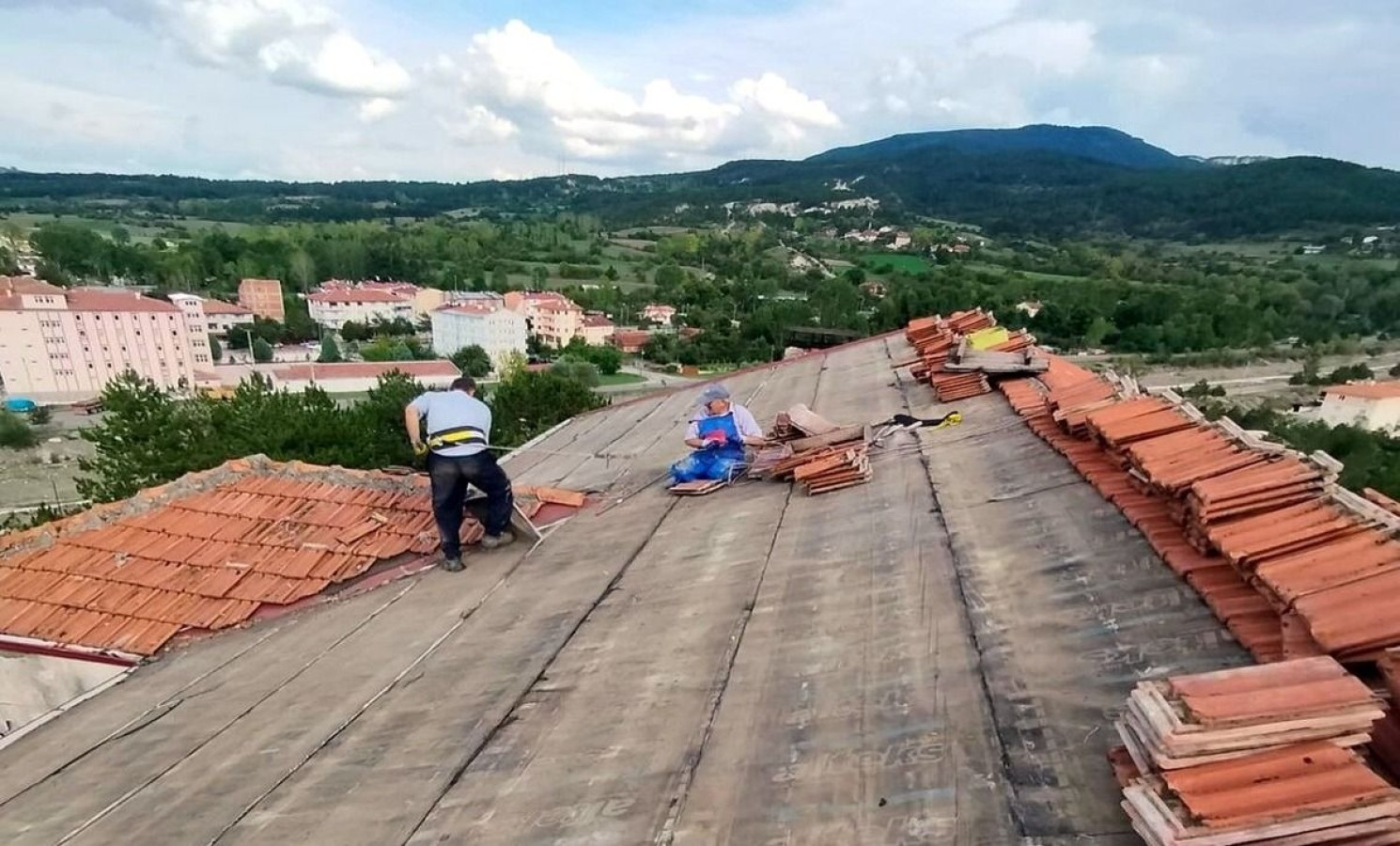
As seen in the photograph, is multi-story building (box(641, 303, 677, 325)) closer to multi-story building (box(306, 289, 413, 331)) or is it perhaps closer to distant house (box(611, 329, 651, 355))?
distant house (box(611, 329, 651, 355))

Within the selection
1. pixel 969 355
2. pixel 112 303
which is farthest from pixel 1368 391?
pixel 112 303

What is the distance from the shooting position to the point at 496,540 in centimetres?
594

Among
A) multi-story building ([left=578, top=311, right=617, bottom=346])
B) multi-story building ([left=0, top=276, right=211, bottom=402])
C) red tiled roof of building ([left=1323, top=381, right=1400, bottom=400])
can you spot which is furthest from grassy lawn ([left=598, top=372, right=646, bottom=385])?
red tiled roof of building ([left=1323, top=381, right=1400, bottom=400])

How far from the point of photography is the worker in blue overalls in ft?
21.5

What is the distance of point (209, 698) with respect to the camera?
4289mm

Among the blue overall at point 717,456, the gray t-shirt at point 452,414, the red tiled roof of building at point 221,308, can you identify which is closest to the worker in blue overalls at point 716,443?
the blue overall at point 717,456

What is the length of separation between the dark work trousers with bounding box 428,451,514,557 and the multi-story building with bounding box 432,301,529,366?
66099 millimetres

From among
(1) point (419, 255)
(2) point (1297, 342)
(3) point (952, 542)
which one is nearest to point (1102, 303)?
(2) point (1297, 342)

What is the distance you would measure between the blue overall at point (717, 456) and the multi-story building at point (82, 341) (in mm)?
66037

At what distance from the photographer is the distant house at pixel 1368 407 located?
42094 mm

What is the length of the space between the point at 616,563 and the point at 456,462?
1.33 m

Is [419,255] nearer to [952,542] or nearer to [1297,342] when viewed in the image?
[1297,342]

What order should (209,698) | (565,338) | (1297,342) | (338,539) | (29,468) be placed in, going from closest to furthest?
(209,698), (338,539), (29,468), (1297,342), (565,338)

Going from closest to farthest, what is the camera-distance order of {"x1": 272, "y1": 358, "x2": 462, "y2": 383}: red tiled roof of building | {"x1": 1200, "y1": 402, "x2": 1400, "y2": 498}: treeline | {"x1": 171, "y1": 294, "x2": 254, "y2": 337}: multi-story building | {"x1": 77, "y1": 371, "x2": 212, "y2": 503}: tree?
{"x1": 77, "y1": 371, "x2": 212, "y2": 503}: tree, {"x1": 1200, "y1": 402, "x2": 1400, "y2": 498}: treeline, {"x1": 272, "y1": 358, "x2": 462, "y2": 383}: red tiled roof of building, {"x1": 171, "y1": 294, "x2": 254, "y2": 337}: multi-story building
